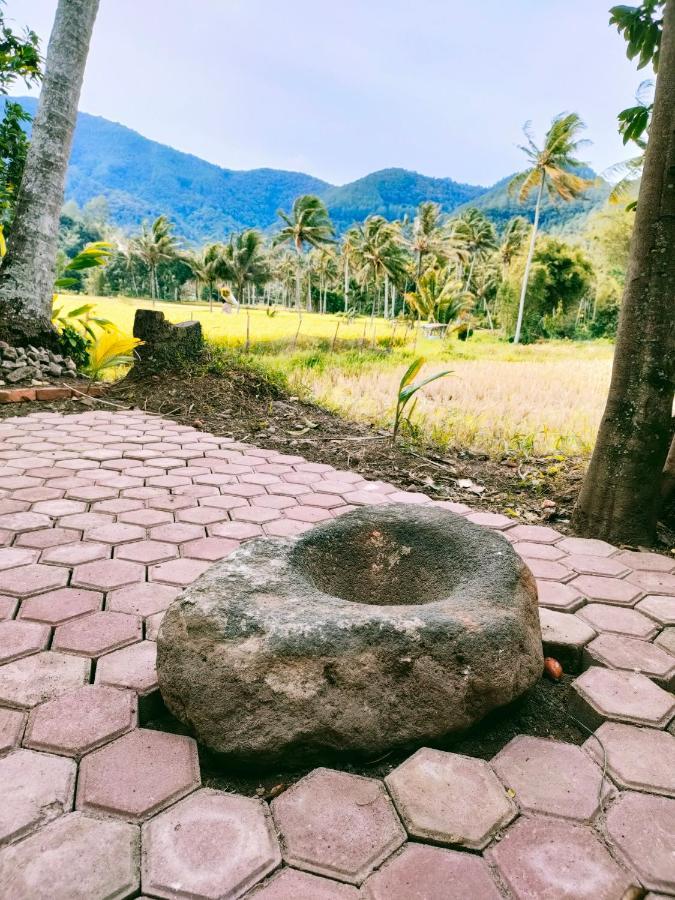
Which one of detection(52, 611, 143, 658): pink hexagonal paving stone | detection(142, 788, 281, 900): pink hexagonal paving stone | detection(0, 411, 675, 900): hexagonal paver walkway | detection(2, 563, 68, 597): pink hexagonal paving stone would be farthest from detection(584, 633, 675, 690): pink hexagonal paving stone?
detection(2, 563, 68, 597): pink hexagonal paving stone

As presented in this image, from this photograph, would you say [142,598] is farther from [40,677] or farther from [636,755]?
[636,755]

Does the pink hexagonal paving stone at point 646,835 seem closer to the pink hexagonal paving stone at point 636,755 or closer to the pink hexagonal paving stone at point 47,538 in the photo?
the pink hexagonal paving stone at point 636,755

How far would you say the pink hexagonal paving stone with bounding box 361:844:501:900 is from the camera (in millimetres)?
924

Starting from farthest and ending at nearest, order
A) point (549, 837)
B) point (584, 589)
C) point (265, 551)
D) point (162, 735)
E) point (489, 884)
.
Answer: point (584, 589) → point (265, 551) → point (162, 735) → point (549, 837) → point (489, 884)

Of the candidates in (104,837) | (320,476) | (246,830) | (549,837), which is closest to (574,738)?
(549,837)

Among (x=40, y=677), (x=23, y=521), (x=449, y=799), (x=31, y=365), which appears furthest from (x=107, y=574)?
(x=31, y=365)

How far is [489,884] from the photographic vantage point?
0.95 meters

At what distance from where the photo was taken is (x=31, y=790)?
3.62ft

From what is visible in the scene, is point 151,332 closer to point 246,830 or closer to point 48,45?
point 48,45

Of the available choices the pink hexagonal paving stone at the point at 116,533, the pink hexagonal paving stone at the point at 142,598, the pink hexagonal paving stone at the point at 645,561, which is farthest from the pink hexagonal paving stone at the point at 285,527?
the pink hexagonal paving stone at the point at 645,561

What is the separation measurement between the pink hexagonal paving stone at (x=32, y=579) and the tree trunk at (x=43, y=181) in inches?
181

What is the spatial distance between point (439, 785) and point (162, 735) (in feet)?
2.04

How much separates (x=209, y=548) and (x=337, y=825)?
54.8 inches

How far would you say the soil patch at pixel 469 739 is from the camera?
1183mm
